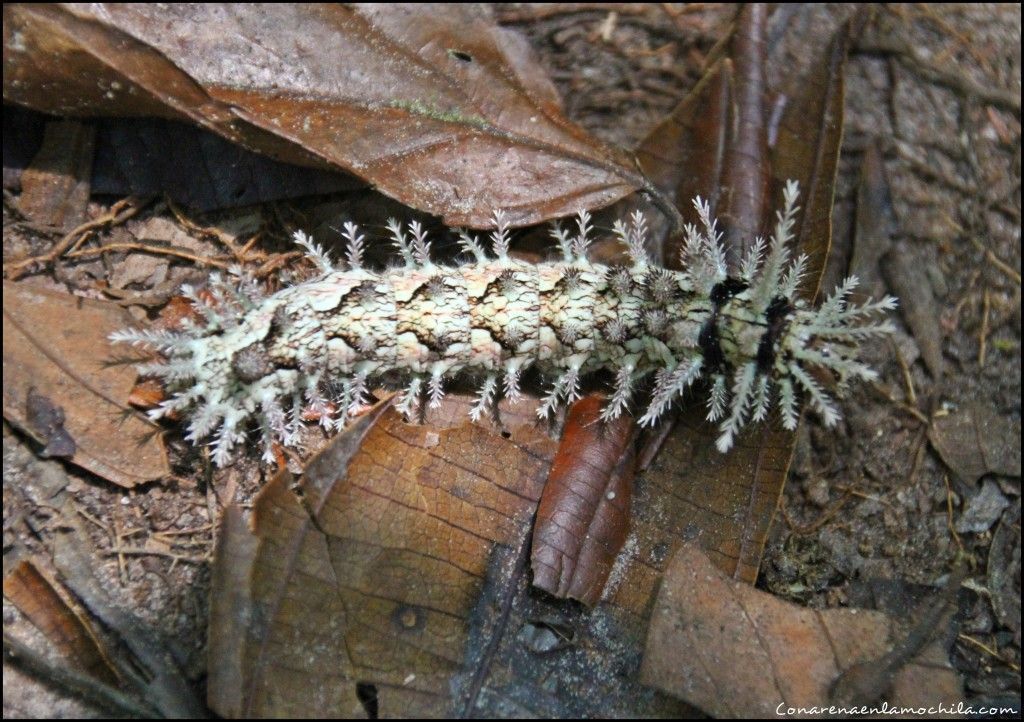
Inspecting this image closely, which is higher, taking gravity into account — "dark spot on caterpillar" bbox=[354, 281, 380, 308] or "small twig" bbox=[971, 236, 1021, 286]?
"dark spot on caterpillar" bbox=[354, 281, 380, 308]

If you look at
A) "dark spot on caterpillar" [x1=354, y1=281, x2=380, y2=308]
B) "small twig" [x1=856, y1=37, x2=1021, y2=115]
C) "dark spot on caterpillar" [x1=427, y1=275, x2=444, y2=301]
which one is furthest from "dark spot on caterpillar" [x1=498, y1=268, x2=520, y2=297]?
"small twig" [x1=856, y1=37, x2=1021, y2=115]

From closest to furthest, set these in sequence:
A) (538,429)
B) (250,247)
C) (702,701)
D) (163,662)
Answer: (702,701), (163,662), (538,429), (250,247)

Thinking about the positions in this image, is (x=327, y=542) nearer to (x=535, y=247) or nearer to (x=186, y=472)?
(x=186, y=472)

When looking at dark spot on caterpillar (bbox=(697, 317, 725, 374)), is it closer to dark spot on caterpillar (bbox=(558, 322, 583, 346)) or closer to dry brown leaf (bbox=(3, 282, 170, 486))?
dark spot on caterpillar (bbox=(558, 322, 583, 346))

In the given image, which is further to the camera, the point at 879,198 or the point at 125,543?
the point at 879,198

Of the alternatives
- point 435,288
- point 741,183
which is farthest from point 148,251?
point 741,183

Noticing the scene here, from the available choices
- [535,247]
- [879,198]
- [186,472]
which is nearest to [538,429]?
[535,247]
